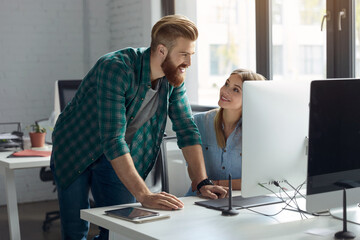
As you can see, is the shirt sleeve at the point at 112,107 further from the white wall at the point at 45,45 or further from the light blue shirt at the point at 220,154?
the white wall at the point at 45,45

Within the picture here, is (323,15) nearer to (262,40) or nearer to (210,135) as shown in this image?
(262,40)

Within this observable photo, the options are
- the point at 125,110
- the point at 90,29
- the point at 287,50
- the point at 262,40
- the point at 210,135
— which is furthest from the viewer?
the point at 90,29

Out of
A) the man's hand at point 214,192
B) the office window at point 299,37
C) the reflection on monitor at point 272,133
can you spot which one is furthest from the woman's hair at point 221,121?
the office window at point 299,37

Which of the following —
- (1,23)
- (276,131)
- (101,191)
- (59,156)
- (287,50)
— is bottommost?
(101,191)

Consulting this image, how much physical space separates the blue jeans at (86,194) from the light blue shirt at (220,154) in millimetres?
325

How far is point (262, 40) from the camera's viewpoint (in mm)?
3426

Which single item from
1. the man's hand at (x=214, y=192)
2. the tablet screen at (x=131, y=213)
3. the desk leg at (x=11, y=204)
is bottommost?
the desk leg at (x=11, y=204)

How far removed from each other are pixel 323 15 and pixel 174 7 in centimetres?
158

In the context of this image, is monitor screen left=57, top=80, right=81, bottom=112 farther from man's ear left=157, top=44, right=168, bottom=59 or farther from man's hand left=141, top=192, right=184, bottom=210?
man's hand left=141, top=192, right=184, bottom=210

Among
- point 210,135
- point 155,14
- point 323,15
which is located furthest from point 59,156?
point 155,14

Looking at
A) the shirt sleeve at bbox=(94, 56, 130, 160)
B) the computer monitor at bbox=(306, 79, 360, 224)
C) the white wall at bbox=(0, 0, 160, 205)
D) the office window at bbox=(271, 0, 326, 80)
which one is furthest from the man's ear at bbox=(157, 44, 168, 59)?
the white wall at bbox=(0, 0, 160, 205)

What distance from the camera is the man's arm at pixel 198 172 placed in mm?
1976

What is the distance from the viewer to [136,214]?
167 cm

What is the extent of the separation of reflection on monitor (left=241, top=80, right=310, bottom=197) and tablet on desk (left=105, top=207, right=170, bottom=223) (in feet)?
0.96
